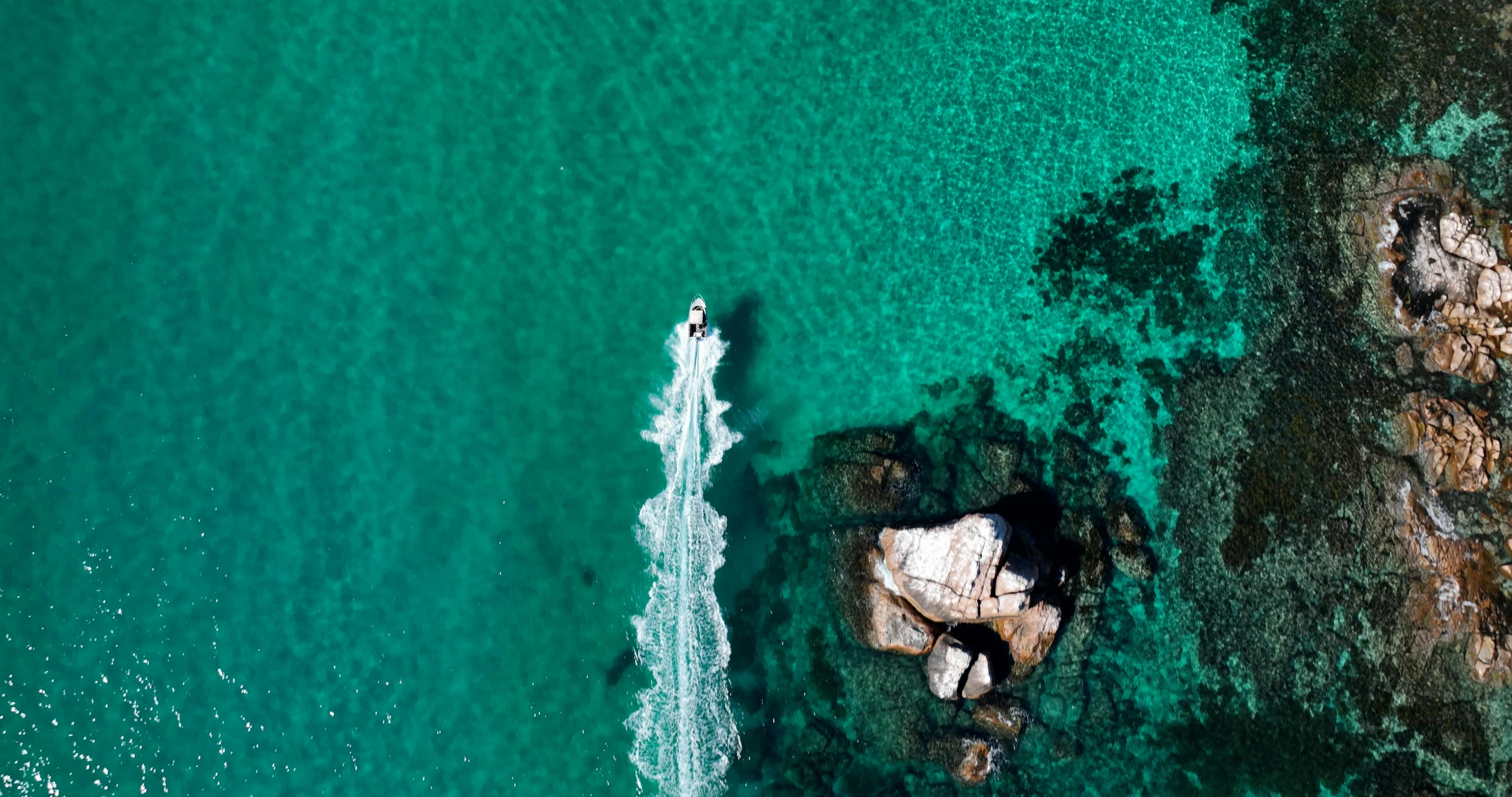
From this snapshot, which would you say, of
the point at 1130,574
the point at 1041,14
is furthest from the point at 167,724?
the point at 1041,14

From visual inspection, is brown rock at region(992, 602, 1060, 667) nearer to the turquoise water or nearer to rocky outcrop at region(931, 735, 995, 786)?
rocky outcrop at region(931, 735, 995, 786)

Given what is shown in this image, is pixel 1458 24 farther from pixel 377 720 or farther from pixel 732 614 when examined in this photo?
pixel 377 720

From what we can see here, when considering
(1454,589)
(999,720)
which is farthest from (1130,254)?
(999,720)

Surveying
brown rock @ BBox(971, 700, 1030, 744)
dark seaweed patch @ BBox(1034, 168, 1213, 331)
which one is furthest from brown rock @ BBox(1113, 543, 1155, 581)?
dark seaweed patch @ BBox(1034, 168, 1213, 331)

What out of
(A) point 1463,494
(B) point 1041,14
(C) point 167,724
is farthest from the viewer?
(B) point 1041,14

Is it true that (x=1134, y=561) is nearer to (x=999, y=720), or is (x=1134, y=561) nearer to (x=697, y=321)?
(x=999, y=720)

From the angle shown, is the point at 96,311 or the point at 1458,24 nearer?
the point at 96,311
